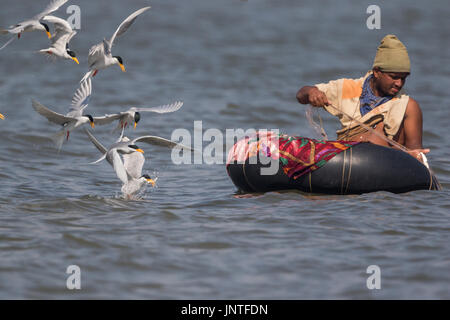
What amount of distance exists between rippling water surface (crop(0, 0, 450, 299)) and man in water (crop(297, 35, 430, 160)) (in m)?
0.79

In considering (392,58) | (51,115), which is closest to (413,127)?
(392,58)

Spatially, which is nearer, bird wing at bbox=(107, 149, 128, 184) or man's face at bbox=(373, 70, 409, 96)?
bird wing at bbox=(107, 149, 128, 184)

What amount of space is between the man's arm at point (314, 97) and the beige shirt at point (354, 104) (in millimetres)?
205

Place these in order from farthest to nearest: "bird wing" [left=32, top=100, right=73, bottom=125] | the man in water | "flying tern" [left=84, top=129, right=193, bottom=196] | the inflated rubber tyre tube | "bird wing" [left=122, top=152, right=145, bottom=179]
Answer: the man in water → the inflated rubber tyre tube → "bird wing" [left=122, top=152, right=145, bottom=179] → "flying tern" [left=84, top=129, right=193, bottom=196] → "bird wing" [left=32, top=100, right=73, bottom=125]

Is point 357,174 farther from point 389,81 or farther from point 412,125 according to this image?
point 389,81

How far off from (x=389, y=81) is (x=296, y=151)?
137 cm

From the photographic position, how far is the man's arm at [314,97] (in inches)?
351

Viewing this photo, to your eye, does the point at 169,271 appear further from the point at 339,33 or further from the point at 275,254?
the point at 339,33

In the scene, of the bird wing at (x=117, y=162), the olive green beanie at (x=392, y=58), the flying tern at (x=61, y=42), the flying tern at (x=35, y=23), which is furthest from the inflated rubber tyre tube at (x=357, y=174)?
the flying tern at (x=35, y=23)

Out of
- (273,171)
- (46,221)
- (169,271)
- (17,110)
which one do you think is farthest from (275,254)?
(17,110)

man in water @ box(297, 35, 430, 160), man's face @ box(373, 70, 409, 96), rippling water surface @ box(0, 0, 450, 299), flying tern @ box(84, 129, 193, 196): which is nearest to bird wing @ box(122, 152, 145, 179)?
flying tern @ box(84, 129, 193, 196)

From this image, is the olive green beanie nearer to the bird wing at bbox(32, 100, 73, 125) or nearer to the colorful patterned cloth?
the colorful patterned cloth

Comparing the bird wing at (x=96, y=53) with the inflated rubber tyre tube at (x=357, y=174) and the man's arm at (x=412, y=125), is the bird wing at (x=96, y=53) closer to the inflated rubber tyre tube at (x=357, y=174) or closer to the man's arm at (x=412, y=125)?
the inflated rubber tyre tube at (x=357, y=174)

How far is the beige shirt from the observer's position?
8969mm
